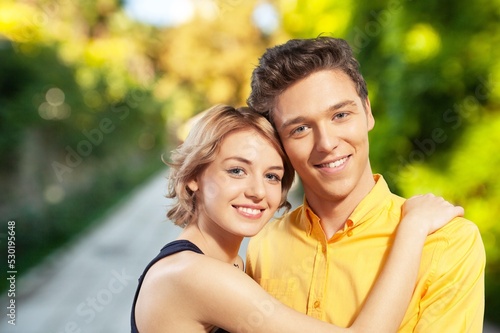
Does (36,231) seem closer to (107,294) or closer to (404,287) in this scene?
(107,294)

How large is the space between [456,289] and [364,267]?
0.31 m

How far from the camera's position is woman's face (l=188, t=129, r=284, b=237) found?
7.24 ft

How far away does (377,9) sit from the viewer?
16.8 ft

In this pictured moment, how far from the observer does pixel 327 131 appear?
2.07 metres

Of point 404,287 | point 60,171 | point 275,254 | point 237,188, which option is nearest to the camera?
point 404,287

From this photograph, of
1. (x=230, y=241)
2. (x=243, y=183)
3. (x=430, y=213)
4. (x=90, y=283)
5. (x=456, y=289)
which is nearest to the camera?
(x=456, y=289)

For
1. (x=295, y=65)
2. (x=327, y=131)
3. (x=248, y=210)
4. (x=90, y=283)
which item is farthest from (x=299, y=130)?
(x=90, y=283)

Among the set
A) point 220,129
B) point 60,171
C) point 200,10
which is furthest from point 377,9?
point 200,10

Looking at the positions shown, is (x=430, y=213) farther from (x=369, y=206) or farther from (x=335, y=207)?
(x=335, y=207)

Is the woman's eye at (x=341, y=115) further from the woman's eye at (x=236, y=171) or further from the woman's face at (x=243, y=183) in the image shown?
the woman's eye at (x=236, y=171)

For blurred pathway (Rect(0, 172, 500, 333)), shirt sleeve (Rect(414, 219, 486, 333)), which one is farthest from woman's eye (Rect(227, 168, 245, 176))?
blurred pathway (Rect(0, 172, 500, 333))

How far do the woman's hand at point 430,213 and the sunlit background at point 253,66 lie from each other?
1.51 meters

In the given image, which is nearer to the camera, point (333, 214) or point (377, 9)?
point (333, 214)

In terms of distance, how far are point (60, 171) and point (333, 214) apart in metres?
8.39
